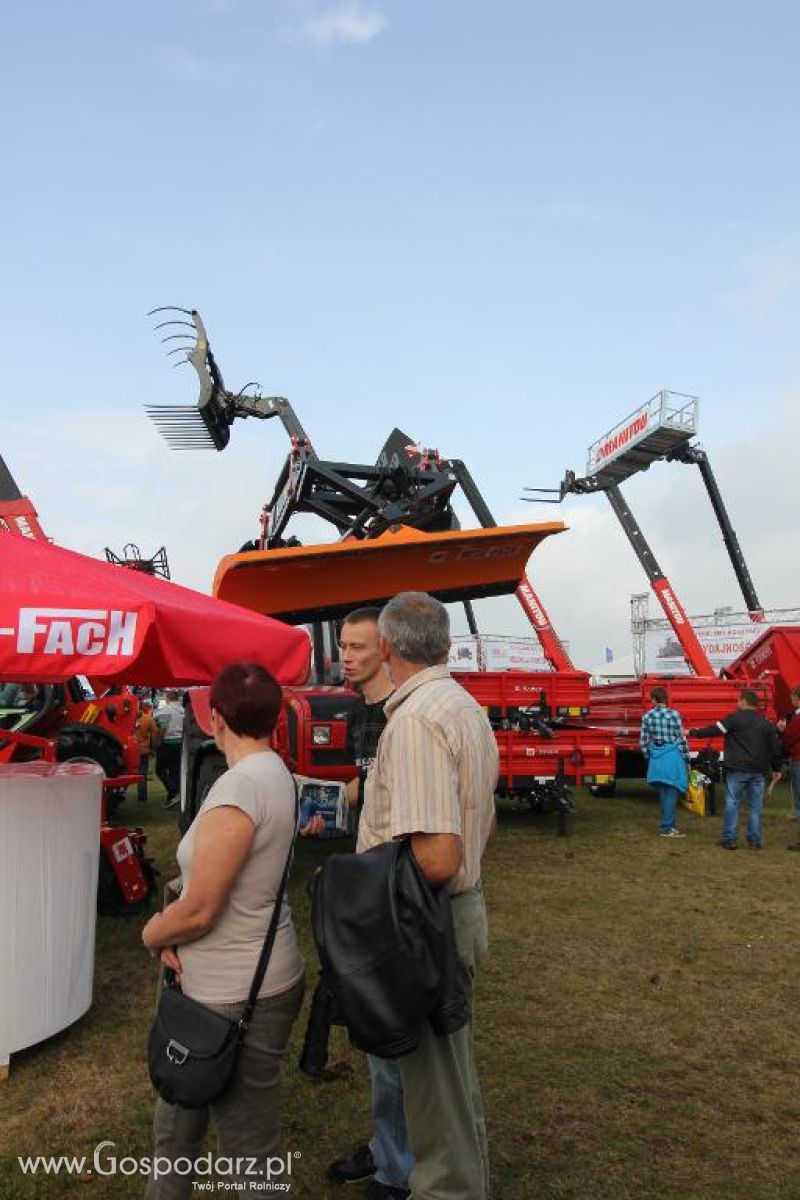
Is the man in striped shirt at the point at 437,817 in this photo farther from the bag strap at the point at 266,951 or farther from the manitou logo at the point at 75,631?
the manitou logo at the point at 75,631

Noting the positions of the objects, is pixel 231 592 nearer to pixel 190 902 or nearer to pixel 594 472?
pixel 190 902

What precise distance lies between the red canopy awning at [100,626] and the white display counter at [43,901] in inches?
28.8

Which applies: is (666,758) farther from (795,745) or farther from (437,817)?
(437,817)

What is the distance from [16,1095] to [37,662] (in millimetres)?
1835

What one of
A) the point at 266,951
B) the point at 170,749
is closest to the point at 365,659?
the point at 266,951

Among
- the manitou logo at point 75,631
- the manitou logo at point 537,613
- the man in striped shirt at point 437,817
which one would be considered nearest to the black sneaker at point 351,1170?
the man in striped shirt at point 437,817

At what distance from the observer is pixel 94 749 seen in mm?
9586

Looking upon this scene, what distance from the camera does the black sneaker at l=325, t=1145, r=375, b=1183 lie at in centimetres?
285

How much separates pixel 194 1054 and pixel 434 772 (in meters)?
0.86

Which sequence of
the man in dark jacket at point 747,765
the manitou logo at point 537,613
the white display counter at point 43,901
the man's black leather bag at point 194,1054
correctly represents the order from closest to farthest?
the man's black leather bag at point 194,1054
the white display counter at point 43,901
the man in dark jacket at point 747,765
the manitou logo at point 537,613

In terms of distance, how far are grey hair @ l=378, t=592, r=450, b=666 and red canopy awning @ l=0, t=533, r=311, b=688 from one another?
1.03 metres

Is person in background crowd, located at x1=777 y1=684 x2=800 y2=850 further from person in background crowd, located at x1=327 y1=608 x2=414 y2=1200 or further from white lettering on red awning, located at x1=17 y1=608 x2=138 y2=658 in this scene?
white lettering on red awning, located at x1=17 y1=608 x2=138 y2=658

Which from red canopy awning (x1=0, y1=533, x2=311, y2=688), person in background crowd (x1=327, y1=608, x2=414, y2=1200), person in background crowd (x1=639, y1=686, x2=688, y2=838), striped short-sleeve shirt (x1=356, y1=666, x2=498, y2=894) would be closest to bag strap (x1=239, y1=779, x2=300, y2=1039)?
striped short-sleeve shirt (x1=356, y1=666, x2=498, y2=894)

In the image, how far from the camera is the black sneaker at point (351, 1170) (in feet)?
9.34
